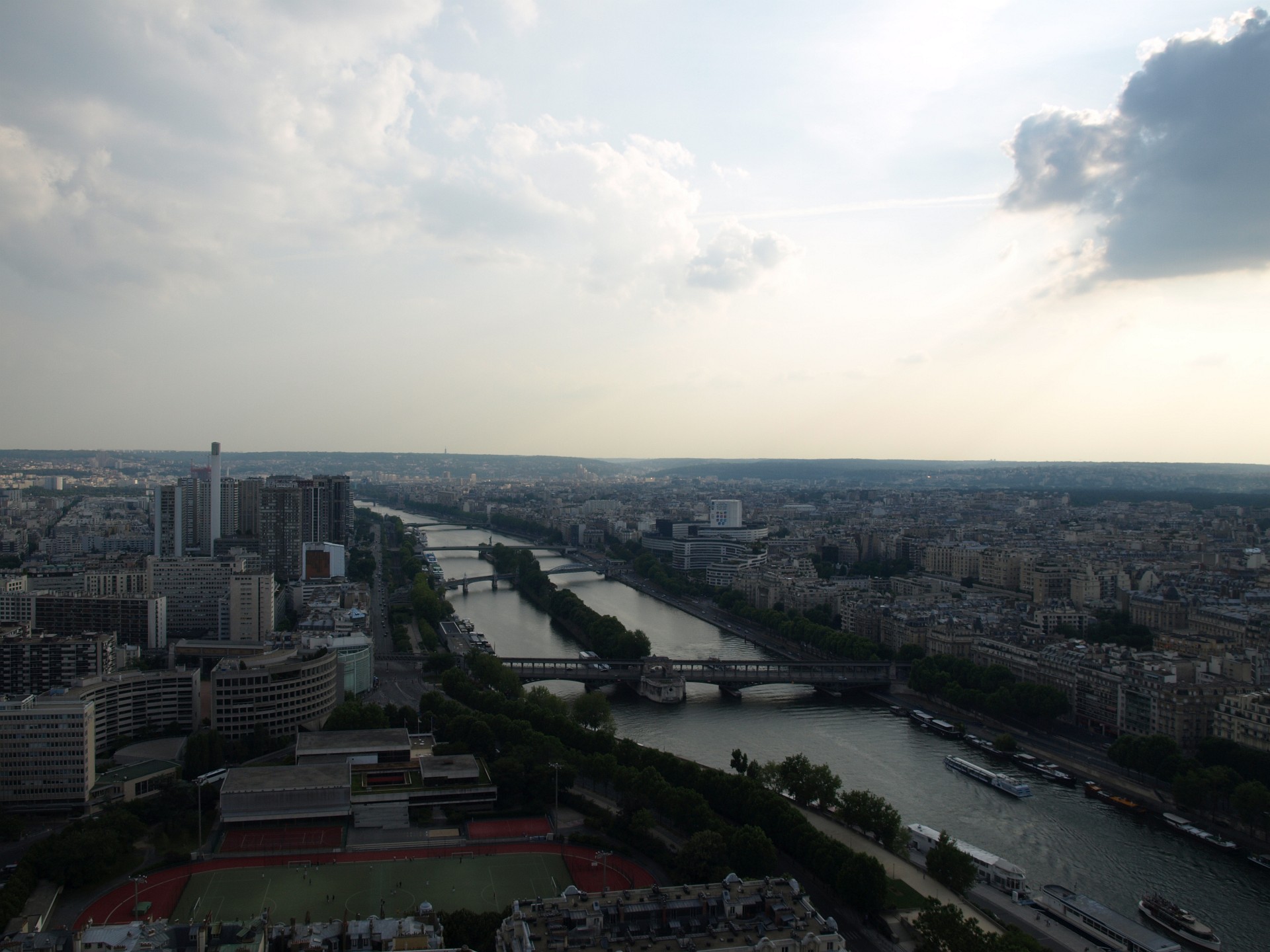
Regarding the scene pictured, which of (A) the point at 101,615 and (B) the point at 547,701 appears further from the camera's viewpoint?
(A) the point at 101,615

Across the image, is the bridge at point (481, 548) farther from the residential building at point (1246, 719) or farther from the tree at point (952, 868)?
the tree at point (952, 868)

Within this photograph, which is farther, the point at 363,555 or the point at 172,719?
the point at 363,555

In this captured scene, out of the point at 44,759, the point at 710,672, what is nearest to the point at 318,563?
the point at 710,672

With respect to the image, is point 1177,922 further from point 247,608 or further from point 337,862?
point 247,608

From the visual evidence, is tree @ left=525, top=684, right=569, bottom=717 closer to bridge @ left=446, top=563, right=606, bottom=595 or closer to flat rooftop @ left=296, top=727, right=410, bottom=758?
flat rooftop @ left=296, top=727, right=410, bottom=758

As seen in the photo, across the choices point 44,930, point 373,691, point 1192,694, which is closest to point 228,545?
point 373,691

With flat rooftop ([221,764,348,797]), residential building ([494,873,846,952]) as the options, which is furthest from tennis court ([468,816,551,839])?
residential building ([494,873,846,952])

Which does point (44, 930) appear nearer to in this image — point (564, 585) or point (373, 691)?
point (373, 691)
